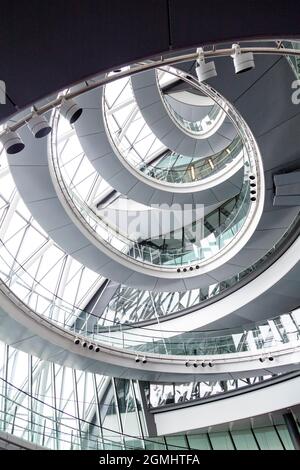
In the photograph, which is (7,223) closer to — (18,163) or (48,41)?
(18,163)

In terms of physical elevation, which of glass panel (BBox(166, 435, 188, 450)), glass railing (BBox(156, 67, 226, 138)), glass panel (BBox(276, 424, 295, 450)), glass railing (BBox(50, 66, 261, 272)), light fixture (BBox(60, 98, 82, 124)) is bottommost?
glass panel (BBox(276, 424, 295, 450))

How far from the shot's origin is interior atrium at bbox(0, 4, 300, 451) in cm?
1229

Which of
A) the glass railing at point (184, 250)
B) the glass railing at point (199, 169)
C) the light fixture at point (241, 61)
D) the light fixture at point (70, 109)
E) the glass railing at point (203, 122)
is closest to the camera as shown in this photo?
the light fixture at point (241, 61)

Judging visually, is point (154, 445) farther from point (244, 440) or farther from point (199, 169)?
point (199, 169)

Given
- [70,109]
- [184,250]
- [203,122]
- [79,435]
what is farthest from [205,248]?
[70,109]

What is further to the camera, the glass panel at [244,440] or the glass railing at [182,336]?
the glass panel at [244,440]

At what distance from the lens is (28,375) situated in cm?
1911

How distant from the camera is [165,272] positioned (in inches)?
730

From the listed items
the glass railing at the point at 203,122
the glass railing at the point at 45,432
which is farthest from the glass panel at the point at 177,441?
the glass railing at the point at 203,122

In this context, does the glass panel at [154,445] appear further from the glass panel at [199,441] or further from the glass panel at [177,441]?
the glass panel at [199,441]

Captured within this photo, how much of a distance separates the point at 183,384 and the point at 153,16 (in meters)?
17.0

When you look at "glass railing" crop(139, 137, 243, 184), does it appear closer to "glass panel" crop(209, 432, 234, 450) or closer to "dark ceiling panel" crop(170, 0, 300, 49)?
"glass panel" crop(209, 432, 234, 450)

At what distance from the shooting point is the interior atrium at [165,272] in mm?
12289

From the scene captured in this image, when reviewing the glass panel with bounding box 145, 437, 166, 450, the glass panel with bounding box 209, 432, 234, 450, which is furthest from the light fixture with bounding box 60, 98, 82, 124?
the glass panel with bounding box 209, 432, 234, 450
